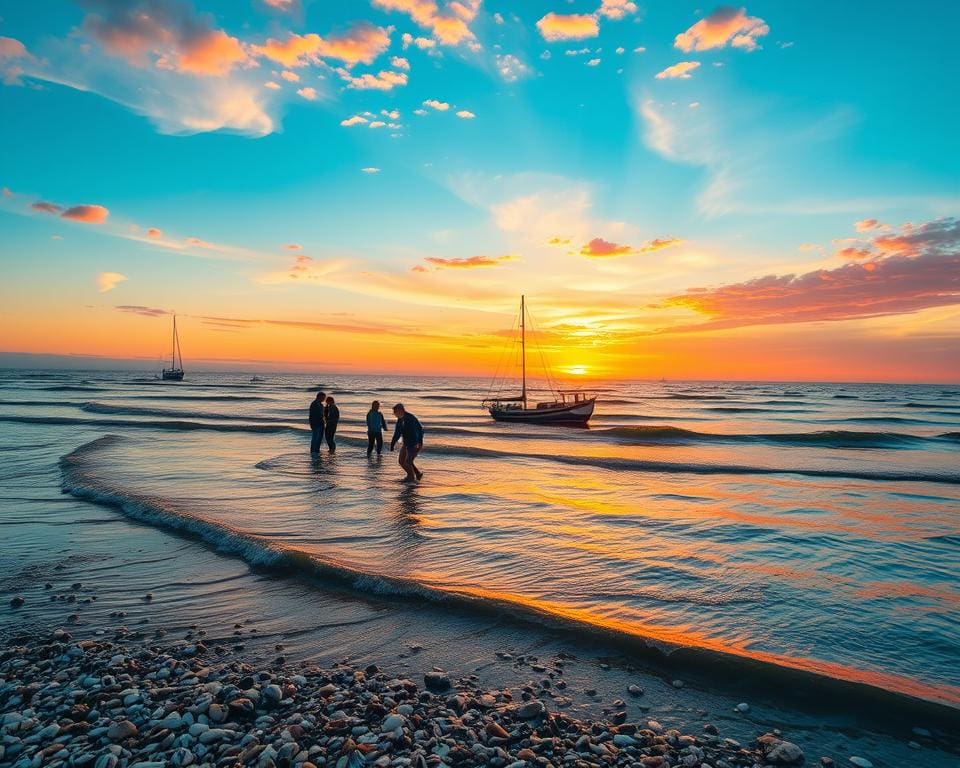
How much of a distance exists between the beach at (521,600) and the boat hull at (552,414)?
2982cm

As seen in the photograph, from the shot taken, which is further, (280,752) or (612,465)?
(612,465)

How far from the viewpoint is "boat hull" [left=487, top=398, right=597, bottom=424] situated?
49.4m

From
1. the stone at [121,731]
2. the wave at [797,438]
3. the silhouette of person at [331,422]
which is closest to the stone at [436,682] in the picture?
the stone at [121,731]

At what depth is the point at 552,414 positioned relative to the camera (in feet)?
164

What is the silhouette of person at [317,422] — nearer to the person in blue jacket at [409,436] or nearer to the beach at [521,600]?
the beach at [521,600]

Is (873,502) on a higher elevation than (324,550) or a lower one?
lower

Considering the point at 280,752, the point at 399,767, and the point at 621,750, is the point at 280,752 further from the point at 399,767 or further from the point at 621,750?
the point at 621,750

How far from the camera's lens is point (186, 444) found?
27.7m

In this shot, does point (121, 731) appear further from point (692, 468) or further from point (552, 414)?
point (552, 414)

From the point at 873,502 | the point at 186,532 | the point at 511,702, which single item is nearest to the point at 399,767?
the point at 511,702

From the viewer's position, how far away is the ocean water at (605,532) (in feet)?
25.0

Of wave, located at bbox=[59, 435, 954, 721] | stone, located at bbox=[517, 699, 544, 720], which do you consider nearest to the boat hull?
wave, located at bbox=[59, 435, 954, 721]

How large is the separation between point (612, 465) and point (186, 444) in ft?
69.5

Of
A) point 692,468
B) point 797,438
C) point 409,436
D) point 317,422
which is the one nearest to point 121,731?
point 409,436
